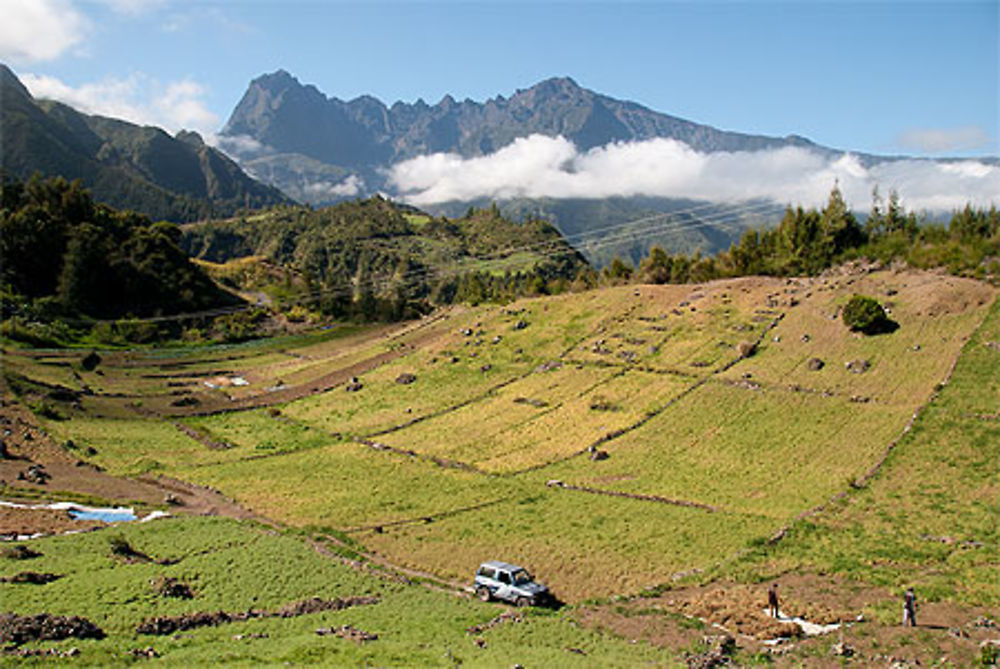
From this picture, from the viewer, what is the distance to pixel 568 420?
6594 centimetres

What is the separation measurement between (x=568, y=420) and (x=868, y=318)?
30127 mm

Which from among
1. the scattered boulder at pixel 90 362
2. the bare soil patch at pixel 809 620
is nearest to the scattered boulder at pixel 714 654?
the bare soil patch at pixel 809 620

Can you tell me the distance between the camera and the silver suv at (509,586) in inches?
1222

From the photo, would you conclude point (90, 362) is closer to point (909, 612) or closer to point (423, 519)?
A: point (423, 519)

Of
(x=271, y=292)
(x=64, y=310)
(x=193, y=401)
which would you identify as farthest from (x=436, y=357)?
(x=271, y=292)

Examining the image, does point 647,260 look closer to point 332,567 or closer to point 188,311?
point 188,311

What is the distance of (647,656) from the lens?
81.7ft

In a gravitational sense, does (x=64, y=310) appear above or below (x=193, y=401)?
above

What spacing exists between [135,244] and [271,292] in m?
43.3

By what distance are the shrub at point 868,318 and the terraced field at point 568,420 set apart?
1063 mm

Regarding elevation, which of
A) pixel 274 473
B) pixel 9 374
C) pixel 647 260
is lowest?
pixel 274 473

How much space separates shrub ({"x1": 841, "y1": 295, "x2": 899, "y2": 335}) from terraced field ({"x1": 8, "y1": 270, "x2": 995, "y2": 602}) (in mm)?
1063

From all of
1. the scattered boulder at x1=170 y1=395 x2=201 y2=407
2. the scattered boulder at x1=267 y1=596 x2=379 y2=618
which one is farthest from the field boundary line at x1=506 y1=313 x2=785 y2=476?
the scattered boulder at x1=170 y1=395 x2=201 y2=407

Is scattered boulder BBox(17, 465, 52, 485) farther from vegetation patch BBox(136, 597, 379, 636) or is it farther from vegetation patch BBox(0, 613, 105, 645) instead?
vegetation patch BBox(136, 597, 379, 636)
